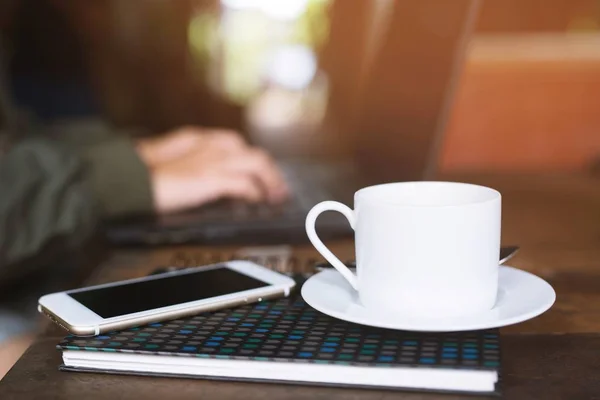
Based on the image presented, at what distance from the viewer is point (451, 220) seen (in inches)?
16.5

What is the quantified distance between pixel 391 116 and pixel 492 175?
188 mm

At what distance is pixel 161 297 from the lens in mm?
498

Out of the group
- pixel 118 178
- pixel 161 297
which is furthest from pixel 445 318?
pixel 118 178

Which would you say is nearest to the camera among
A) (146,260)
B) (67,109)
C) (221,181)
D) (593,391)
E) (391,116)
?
(593,391)

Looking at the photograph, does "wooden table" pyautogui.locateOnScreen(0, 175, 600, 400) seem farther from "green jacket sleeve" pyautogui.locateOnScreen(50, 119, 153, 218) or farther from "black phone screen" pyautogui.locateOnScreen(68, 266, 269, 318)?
"green jacket sleeve" pyautogui.locateOnScreen(50, 119, 153, 218)

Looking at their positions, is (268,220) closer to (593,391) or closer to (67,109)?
(593,391)

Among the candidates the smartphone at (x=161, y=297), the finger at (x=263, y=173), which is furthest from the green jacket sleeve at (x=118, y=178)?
the smartphone at (x=161, y=297)

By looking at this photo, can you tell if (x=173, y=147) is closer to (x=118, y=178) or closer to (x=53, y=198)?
(x=118, y=178)

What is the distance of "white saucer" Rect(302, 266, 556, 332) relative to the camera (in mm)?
406

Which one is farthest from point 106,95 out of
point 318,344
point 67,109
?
point 318,344

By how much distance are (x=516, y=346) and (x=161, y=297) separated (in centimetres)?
24

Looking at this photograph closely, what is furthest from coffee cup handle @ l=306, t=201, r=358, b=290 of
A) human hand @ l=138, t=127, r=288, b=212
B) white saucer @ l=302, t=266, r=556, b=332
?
human hand @ l=138, t=127, r=288, b=212

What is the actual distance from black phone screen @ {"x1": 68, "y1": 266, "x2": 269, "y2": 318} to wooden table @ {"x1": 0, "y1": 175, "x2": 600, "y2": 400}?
38 mm

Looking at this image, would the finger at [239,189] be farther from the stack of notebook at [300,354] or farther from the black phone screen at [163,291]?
the stack of notebook at [300,354]
